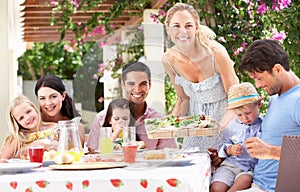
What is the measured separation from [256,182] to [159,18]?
9.06 feet

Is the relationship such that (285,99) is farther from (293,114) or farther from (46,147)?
(46,147)

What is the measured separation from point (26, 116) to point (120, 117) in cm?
61

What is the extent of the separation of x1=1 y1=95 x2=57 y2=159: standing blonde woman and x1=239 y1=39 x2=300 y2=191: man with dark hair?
0.97 metres

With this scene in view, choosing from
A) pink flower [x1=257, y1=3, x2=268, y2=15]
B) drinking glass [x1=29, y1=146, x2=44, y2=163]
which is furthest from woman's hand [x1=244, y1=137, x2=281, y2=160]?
pink flower [x1=257, y1=3, x2=268, y2=15]

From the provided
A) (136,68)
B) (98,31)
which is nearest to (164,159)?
(136,68)

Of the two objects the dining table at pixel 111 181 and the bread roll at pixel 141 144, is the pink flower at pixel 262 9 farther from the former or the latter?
the dining table at pixel 111 181

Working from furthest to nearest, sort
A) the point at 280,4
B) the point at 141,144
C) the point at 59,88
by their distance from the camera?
the point at 280,4 → the point at 59,88 → the point at 141,144

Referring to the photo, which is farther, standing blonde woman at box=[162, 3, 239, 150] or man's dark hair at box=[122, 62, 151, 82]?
standing blonde woman at box=[162, 3, 239, 150]

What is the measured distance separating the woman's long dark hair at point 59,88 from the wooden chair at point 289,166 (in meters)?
1.26

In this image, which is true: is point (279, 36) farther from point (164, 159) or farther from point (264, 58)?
point (164, 159)

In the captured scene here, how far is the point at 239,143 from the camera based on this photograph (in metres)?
3.06

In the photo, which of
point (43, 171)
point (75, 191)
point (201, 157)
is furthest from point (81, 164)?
point (201, 157)

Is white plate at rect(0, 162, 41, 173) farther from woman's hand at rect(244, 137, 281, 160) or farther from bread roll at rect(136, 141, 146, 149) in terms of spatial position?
woman's hand at rect(244, 137, 281, 160)

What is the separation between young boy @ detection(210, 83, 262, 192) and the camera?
9.71ft
